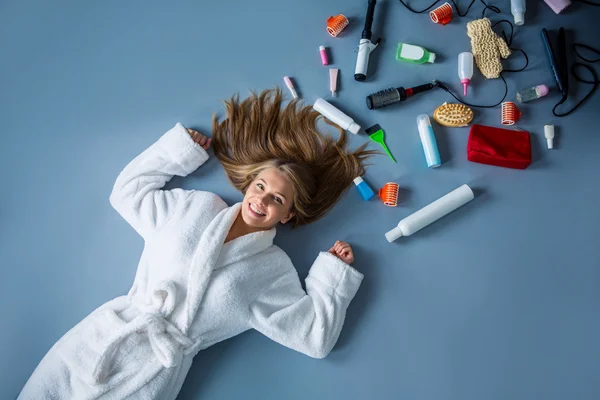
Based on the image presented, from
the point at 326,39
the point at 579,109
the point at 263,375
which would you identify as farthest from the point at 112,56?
the point at 579,109

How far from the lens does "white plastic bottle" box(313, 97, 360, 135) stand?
1.44m

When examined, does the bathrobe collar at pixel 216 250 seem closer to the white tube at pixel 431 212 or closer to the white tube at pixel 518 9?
the white tube at pixel 431 212

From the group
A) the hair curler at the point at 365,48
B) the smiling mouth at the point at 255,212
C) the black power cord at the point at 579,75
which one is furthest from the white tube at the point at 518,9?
the smiling mouth at the point at 255,212

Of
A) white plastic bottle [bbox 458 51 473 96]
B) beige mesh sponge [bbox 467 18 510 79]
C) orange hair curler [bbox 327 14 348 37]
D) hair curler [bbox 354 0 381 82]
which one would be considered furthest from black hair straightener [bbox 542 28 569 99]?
orange hair curler [bbox 327 14 348 37]

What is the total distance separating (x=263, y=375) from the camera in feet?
4.36

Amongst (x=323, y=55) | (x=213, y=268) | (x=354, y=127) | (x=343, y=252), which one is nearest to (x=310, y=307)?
(x=343, y=252)

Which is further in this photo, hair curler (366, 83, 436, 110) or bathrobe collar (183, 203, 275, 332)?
hair curler (366, 83, 436, 110)

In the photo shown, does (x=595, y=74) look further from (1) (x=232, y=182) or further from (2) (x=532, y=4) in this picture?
(1) (x=232, y=182)

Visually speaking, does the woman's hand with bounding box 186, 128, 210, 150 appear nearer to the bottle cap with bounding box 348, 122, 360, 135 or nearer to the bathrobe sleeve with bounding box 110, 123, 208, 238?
the bathrobe sleeve with bounding box 110, 123, 208, 238

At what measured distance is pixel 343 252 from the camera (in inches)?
53.7

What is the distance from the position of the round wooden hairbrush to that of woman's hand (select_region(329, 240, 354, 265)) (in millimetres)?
498

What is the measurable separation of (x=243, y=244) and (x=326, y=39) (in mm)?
750

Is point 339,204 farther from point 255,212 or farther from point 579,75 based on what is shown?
point 579,75

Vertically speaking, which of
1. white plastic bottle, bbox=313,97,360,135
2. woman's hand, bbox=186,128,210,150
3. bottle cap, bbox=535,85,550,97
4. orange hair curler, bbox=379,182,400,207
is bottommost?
bottle cap, bbox=535,85,550,97
